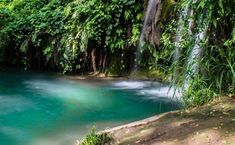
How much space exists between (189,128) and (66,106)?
138 inches

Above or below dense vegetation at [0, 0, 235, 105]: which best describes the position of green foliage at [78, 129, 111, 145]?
below

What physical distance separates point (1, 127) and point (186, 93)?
8.89ft

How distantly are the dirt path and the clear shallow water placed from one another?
3.97 feet

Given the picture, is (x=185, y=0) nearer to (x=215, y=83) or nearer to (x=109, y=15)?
(x=215, y=83)

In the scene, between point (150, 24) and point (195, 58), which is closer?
point (195, 58)

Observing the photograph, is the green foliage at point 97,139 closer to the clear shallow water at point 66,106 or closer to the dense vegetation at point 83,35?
the clear shallow water at point 66,106

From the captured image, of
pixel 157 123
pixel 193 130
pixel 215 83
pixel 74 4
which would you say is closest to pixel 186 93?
pixel 215 83

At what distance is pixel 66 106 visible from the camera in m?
7.44

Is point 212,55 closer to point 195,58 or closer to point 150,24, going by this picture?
point 195,58

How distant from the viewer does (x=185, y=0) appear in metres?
6.44

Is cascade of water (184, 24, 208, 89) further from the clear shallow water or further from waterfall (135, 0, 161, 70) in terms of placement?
waterfall (135, 0, 161, 70)

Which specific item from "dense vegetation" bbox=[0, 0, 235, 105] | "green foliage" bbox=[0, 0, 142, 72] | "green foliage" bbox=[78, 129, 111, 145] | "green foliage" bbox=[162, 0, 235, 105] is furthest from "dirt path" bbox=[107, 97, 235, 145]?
"green foliage" bbox=[0, 0, 142, 72]

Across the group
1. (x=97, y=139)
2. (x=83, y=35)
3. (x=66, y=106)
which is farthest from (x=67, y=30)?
(x=97, y=139)

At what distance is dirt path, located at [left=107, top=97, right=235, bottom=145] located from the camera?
3.96m
